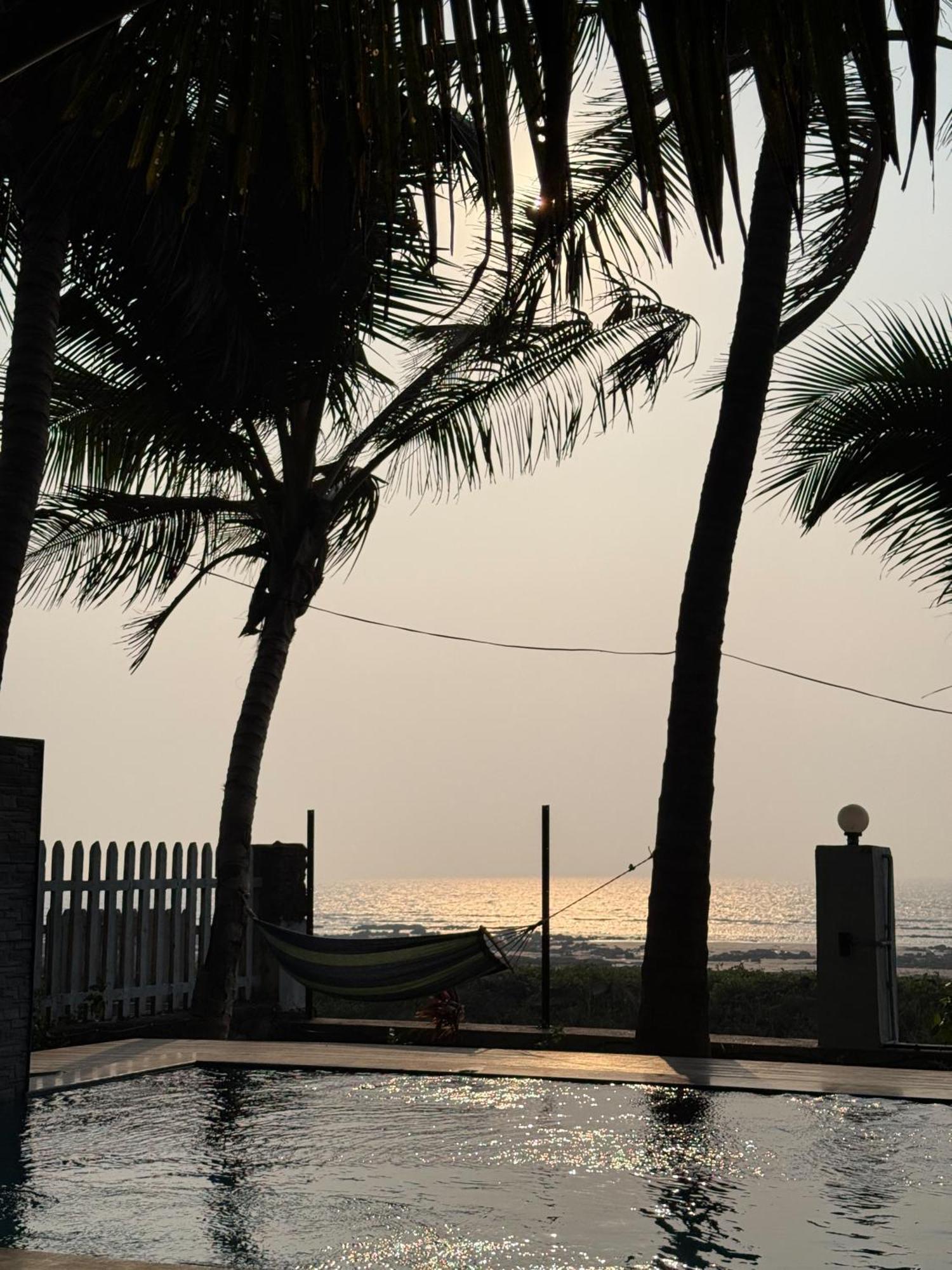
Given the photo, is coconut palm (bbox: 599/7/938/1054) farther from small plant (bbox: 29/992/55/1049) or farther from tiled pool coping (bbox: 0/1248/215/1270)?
tiled pool coping (bbox: 0/1248/215/1270)

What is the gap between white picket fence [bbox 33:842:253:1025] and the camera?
9.62 meters

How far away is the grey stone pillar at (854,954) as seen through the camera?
353 inches

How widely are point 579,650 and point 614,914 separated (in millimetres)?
67844

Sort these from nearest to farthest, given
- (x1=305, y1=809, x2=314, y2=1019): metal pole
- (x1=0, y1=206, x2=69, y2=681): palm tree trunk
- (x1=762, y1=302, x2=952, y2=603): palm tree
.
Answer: (x1=0, y1=206, x2=69, y2=681): palm tree trunk, (x1=762, y1=302, x2=952, y2=603): palm tree, (x1=305, y1=809, x2=314, y2=1019): metal pole

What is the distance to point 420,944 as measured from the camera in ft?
31.6

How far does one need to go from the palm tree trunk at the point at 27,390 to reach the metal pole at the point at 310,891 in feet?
14.9

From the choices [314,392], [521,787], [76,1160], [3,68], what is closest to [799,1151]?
[76,1160]

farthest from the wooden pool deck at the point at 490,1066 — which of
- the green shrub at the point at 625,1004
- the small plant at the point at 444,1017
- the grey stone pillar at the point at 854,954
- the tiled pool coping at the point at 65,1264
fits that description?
the green shrub at the point at 625,1004

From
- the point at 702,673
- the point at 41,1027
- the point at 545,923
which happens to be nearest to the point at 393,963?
the point at 545,923

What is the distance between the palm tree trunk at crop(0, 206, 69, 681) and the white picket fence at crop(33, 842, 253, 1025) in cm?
277

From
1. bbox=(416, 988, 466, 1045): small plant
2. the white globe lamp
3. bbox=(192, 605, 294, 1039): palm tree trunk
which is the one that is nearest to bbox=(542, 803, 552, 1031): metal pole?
bbox=(416, 988, 466, 1045): small plant

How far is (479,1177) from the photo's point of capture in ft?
17.4

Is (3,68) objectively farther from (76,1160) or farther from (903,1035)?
(903,1035)

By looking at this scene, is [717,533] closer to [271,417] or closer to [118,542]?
[271,417]
